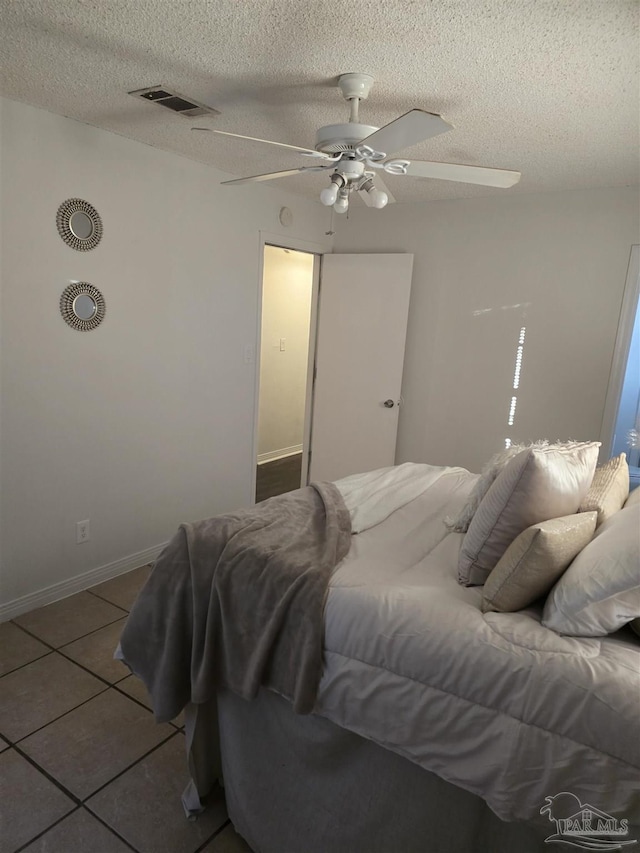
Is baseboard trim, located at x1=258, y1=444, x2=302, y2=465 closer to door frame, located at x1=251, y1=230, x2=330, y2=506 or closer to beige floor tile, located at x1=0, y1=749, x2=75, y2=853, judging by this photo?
door frame, located at x1=251, y1=230, x2=330, y2=506

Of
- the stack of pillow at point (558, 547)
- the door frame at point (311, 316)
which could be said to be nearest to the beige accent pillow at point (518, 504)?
the stack of pillow at point (558, 547)

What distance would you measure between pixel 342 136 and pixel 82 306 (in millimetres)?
1670

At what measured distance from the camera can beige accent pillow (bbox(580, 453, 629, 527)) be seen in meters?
1.75

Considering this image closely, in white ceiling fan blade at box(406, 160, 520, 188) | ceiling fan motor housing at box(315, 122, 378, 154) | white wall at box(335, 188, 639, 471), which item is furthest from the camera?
white wall at box(335, 188, 639, 471)

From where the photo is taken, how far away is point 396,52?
6.26ft

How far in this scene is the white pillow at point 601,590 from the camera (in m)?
1.29

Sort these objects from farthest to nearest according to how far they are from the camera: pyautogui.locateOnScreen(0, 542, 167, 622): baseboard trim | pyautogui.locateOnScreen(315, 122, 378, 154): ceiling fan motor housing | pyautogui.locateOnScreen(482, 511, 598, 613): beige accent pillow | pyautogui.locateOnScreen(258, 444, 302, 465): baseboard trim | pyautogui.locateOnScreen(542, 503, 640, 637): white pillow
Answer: pyautogui.locateOnScreen(258, 444, 302, 465): baseboard trim, pyautogui.locateOnScreen(0, 542, 167, 622): baseboard trim, pyautogui.locateOnScreen(315, 122, 378, 154): ceiling fan motor housing, pyautogui.locateOnScreen(482, 511, 598, 613): beige accent pillow, pyautogui.locateOnScreen(542, 503, 640, 637): white pillow

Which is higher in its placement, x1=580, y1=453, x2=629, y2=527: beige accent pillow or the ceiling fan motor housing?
the ceiling fan motor housing

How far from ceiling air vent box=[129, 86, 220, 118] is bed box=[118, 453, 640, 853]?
186 cm

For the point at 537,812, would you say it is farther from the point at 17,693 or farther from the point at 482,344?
the point at 482,344

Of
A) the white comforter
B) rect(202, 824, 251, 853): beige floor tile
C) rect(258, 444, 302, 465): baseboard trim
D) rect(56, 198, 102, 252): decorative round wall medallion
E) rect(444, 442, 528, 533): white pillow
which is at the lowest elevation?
rect(202, 824, 251, 853): beige floor tile

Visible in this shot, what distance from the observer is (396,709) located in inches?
55.6

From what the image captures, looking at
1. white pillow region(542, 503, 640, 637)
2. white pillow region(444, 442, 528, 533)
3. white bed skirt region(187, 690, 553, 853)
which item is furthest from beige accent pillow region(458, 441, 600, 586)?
white bed skirt region(187, 690, 553, 853)
